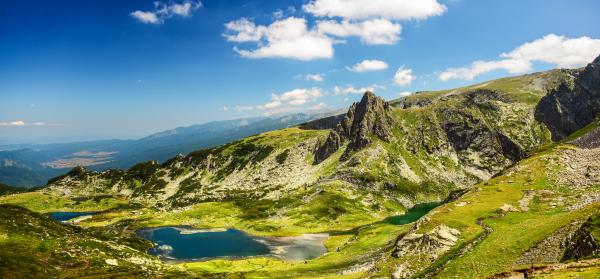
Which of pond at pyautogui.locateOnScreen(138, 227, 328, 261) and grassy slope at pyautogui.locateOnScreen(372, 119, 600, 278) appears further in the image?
pond at pyautogui.locateOnScreen(138, 227, 328, 261)

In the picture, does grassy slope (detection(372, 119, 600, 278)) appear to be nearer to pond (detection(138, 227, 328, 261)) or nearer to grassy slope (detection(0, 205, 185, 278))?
grassy slope (detection(0, 205, 185, 278))

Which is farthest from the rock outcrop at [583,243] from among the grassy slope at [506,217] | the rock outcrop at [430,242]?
the rock outcrop at [430,242]

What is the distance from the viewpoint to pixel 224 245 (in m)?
163

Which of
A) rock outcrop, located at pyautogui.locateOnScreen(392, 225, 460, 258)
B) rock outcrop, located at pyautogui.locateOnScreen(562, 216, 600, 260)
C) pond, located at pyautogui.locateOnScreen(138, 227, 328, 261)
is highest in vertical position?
rock outcrop, located at pyautogui.locateOnScreen(562, 216, 600, 260)

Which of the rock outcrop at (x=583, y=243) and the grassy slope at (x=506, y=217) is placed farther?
the grassy slope at (x=506, y=217)

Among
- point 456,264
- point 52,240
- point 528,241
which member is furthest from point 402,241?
point 52,240

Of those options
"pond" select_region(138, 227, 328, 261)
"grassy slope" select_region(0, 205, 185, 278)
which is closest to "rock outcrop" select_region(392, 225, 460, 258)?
"grassy slope" select_region(0, 205, 185, 278)

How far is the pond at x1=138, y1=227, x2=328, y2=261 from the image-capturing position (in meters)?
142

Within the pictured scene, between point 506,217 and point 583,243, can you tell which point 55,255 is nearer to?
point 583,243

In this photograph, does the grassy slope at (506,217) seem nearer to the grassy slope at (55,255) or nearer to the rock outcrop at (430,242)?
the rock outcrop at (430,242)

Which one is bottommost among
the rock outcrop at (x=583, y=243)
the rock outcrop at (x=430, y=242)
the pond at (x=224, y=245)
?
the pond at (x=224, y=245)

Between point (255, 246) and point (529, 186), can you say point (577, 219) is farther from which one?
point (255, 246)

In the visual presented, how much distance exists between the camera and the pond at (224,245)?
142125 mm

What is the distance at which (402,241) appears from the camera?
80.5 metres
